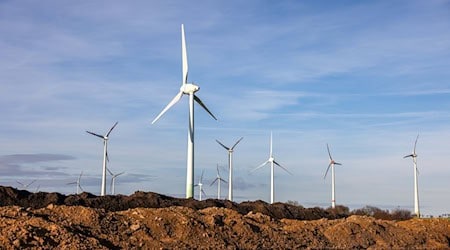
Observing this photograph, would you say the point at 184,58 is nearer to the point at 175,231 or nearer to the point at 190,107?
the point at 190,107

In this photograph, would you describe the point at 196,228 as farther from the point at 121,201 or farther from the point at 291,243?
the point at 121,201

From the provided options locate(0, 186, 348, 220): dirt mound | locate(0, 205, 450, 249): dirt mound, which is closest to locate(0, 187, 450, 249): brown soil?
locate(0, 205, 450, 249): dirt mound

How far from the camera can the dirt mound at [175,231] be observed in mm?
20906

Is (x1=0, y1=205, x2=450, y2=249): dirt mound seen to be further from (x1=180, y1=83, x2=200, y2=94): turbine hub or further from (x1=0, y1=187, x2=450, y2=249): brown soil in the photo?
(x1=180, y1=83, x2=200, y2=94): turbine hub

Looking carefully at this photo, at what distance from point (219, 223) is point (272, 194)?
4156cm

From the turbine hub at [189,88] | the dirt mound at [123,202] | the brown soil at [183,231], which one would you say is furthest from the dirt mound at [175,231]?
the turbine hub at [189,88]

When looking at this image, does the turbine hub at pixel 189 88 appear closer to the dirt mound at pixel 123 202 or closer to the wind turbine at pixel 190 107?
the wind turbine at pixel 190 107

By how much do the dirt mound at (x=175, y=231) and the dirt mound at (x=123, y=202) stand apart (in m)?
11.4

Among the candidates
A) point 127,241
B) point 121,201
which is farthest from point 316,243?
point 121,201

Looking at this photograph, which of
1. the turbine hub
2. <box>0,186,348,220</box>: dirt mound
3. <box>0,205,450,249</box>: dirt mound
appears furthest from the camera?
the turbine hub

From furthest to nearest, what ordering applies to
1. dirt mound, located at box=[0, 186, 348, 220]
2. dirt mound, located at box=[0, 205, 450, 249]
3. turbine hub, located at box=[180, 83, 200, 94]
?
turbine hub, located at box=[180, 83, 200, 94] → dirt mound, located at box=[0, 186, 348, 220] → dirt mound, located at box=[0, 205, 450, 249]

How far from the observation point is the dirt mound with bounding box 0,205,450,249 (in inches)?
823

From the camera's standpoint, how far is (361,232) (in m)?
30.8

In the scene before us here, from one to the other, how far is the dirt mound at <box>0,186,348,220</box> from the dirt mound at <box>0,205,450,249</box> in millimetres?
11431
